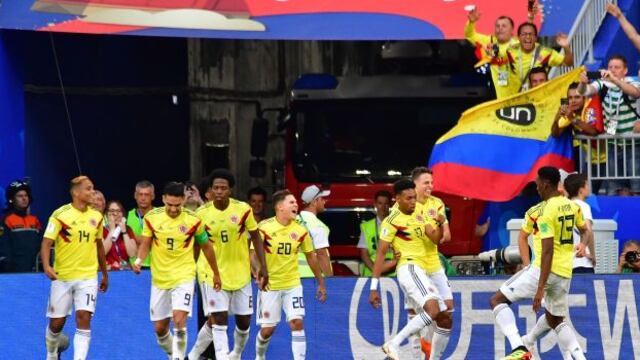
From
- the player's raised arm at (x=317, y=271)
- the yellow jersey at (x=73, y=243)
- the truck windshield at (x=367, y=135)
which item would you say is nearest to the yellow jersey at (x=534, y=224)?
the player's raised arm at (x=317, y=271)

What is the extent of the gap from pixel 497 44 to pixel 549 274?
16.7 feet

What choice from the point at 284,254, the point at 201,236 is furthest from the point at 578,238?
the point at 201,236

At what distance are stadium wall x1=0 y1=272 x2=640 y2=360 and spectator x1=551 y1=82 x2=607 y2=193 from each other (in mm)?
2705

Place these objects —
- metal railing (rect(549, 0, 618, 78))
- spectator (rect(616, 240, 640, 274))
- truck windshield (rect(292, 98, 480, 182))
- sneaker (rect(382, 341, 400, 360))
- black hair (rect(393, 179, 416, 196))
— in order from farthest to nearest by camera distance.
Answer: truck windshield (rect(292, 98, 480, 182)) → metal railing (rect(549, 0, 618, 78)) → spectator (rect(616, 240, 640, 274)) → black hair (rect(393, 179, 416, 196)) → sneaker (rect(382, 341, 400, 360))

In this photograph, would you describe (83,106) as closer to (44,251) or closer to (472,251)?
(472,251)

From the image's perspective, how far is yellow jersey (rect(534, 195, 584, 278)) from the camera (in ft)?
57.7

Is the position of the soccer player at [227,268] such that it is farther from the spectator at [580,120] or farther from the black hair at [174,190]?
the spectator at [580,120]

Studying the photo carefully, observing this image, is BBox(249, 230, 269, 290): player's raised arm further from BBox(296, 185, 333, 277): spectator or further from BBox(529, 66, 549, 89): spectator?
BBox(529, 66, 549, 89): spectator

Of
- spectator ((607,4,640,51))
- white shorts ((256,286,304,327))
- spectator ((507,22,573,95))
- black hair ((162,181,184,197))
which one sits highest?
spectator ((607,4,640,51))

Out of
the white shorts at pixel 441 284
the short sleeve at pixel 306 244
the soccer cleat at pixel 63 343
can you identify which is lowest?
the soccer cleat at pixel 63 343

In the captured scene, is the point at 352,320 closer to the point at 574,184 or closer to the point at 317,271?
the point at 317,271

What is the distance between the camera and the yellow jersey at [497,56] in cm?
2200

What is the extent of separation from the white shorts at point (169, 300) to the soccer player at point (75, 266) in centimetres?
68

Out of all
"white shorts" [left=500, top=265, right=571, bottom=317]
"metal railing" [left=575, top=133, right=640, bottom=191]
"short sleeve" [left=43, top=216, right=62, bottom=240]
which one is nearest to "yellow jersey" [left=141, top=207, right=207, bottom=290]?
"short sleeve" [left=43, top=216, right=62, bottom=240]
